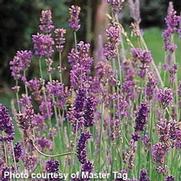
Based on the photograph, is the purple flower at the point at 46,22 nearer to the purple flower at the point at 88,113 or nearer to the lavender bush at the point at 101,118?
the lavender bush at the point at 101,118

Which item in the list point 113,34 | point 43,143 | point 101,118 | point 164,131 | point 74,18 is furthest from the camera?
point 43,143

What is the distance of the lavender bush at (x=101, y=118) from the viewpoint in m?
2.35

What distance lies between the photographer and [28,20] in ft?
28.9

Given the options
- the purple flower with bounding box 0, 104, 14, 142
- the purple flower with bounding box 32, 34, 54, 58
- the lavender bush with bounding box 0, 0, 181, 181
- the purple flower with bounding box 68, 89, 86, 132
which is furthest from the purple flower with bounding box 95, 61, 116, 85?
the purple flower with bounding box 0, 104, 14, 142

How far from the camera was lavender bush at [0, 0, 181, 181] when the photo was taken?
7.72 feet

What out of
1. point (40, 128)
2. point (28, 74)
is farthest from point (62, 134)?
point (28, 74)

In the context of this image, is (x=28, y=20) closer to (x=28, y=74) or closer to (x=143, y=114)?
(x=28, y=74)

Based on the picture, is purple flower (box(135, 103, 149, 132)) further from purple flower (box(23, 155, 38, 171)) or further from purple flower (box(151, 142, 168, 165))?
purple flower (box(23, 155, 38, 171))

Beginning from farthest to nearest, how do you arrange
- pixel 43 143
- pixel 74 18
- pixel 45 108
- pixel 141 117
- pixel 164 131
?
pixel 45 108, pixel 43 143, pixel 74 18, pixel 141 117, pixel 164 131

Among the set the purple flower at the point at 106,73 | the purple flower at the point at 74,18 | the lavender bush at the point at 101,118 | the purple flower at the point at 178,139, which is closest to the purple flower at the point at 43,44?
the lavender bush at the point at 101,118

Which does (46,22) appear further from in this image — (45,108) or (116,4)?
(45,108)

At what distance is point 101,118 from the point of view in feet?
8.98

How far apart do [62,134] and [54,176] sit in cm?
123

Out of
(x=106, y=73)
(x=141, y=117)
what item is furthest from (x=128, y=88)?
(x=141, y=117)
